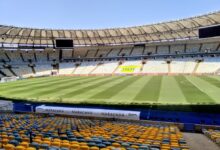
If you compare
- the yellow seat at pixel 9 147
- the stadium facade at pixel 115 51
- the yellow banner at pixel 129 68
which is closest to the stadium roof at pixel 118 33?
the stadium facade at pixel 115 51

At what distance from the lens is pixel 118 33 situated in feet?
264

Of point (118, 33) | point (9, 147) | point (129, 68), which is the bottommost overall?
point (9, 147)

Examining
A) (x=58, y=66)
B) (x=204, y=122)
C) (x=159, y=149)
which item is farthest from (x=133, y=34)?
(x=159, y=149)

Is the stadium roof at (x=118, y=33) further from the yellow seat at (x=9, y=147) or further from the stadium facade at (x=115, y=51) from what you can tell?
the yellow seat at (x=9, y=147)

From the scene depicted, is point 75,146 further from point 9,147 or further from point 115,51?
point 115,51

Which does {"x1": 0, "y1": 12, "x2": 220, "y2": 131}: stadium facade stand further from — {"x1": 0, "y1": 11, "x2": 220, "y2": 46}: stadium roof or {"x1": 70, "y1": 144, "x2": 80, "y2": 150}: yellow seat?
{"x1": 70, "y1": 144, "x2": 80, "y2": 150}: yellow seat

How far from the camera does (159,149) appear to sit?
30.5 ft

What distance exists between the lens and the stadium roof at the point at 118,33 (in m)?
67.9

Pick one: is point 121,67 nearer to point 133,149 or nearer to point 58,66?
point 58,66

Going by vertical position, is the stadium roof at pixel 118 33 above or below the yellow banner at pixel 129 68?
above

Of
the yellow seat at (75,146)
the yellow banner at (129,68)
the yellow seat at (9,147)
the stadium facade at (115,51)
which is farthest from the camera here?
the yellow banner at (129,68)

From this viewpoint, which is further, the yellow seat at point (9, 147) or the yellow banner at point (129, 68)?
the yellow banner at point (129, 68)

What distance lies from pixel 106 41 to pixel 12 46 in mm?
31474

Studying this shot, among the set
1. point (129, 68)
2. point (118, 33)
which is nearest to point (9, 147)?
point (129, 68)
